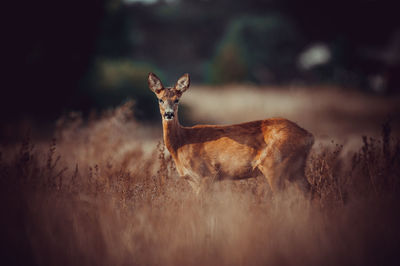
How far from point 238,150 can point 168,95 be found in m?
1.05

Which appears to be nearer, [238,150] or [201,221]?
[201,221]

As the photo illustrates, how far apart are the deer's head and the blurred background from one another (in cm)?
526

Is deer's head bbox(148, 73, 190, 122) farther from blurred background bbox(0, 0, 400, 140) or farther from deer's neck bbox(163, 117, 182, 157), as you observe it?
blurred background bbox(0, 0, 400, 140)

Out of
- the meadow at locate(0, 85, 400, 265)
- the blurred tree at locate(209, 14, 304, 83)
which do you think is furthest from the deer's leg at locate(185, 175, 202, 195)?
the blurred tree at locate(209, 14, 304, 83)

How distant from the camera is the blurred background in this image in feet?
36.2

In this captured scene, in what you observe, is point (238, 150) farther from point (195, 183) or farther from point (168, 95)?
point (168, 95)

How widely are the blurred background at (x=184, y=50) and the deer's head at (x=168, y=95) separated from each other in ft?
17.2

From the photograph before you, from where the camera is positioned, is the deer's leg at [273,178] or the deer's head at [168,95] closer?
the deer's leg at [273,178]

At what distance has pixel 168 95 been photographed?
14.3 ft

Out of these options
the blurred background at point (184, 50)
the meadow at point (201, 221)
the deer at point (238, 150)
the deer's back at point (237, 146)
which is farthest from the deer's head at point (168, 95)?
the blurred background at point (184, 50)

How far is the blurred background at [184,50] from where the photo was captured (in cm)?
1102

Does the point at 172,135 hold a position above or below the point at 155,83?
below

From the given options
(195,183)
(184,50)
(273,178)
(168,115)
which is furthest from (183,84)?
(184,50)

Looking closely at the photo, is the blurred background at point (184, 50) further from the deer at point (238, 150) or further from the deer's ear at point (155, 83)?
the deer at point (238, 150)
